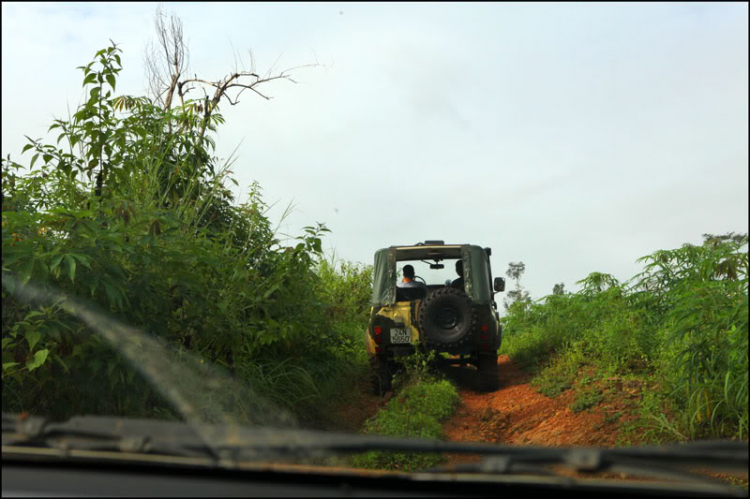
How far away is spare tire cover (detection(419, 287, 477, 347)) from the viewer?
26.1 ft

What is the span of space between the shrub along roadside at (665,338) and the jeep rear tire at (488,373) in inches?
23.0

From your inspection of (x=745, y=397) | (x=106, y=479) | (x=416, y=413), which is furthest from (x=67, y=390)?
(x=745, y=397)

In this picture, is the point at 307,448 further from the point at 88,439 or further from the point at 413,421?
the point at 413,421

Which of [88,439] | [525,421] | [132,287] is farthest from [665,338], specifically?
[88,439]

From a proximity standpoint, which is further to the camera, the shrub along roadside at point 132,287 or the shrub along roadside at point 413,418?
the shrub along roadside at point 413,418

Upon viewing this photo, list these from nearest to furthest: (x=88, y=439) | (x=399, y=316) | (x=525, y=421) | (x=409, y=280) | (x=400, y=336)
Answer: (x=88, y=439), (x=525, y=421), (x=400, y=336), (x=399, y=316), (x=409, y=280)

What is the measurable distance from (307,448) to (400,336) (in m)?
6.52

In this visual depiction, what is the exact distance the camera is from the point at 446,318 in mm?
8102

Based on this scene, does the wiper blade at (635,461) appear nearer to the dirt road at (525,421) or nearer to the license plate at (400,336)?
the dirt road at (525,421)

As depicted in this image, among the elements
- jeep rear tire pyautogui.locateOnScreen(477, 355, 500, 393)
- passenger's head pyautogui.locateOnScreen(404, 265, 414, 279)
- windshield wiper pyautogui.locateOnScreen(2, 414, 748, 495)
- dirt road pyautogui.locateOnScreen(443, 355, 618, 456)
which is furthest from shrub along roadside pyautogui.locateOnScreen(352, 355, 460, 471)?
windshield wiper pyautogui.locateOnScreen(2, 414, 748, 495)

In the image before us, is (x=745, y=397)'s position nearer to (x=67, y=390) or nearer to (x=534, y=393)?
(x=534, y=393)

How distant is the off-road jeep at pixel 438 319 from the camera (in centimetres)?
802

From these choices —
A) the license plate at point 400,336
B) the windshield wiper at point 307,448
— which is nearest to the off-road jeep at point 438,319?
the license plate at point 400,336

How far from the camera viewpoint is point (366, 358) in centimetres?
946
